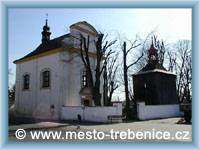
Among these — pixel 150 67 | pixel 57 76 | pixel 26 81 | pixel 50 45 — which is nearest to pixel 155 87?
pixel 150 67

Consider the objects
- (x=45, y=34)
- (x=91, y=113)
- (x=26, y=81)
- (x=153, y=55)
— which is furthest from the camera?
(x=153, y=55)

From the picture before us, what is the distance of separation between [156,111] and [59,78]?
7.18 m

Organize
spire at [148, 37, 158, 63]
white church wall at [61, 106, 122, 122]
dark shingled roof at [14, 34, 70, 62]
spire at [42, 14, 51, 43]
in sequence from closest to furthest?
1. white church wall at [61, 106, 122, 122]
2. dark shingled roof at [14, 34, 70, 62]
3. spire at [42, 14, 51, 43]
4. spire at [148, 37, 158, 63]

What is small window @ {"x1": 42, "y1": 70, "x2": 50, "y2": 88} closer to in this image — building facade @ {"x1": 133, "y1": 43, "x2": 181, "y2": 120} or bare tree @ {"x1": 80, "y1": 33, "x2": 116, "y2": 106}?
bare tree @ {"x1": 80, "y1": 33, "x2": 116, "y2": 106}

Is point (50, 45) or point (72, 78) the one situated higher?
point (50, 45)

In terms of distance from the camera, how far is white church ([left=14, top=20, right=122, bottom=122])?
68.4ft

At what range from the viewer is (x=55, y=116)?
20.3 metres

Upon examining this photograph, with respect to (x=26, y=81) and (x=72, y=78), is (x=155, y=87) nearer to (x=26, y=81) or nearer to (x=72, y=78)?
(x=72, y=78)

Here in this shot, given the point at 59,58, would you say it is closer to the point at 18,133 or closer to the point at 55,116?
the point at 55,116

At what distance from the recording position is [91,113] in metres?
18.2

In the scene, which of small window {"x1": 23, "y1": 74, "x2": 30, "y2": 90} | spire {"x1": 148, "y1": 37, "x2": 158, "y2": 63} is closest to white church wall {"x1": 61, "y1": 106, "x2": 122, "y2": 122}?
small window {"x1": 23, "y1": 74, "x2": 30, "y2": 90}

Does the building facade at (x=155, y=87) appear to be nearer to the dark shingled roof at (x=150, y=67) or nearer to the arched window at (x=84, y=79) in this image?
the dark shingled roof at (x=150, y=67)
